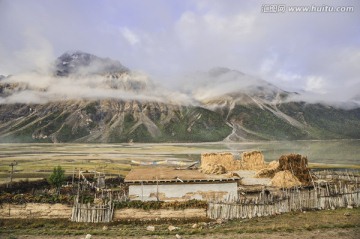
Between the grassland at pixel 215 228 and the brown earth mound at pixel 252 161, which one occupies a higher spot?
the brown earth mound at pixel 252 161

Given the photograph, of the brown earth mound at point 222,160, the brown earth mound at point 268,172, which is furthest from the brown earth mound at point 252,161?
the brown earth mound at point 268,172

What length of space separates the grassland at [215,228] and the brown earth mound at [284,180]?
612cm

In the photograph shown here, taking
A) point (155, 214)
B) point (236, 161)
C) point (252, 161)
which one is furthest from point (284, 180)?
point (155, 214)

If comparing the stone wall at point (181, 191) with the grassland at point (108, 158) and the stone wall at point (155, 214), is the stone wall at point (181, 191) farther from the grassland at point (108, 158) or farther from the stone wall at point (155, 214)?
the grassland at point (108, 158)

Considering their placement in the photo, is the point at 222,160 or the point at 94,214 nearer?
the point at 94,214

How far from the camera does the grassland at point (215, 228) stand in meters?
21.4

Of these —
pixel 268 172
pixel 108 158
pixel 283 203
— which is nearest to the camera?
pixel 283 203

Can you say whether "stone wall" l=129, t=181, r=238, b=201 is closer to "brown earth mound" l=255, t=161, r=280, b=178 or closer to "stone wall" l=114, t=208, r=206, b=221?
"stone wall" l=114, t=208, r=206, b=221

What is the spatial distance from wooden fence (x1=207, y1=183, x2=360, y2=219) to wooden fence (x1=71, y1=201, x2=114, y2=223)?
714 cm

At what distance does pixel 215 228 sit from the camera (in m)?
23.2

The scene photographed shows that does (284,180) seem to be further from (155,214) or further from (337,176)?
(337,176)

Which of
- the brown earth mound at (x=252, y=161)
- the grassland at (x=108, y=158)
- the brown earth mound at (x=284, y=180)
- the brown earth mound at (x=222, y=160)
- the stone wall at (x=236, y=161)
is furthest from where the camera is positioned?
the grassland at (x=108, y=158)

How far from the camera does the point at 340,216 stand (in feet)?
85.1

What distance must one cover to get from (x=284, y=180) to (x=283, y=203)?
611 centimetres
